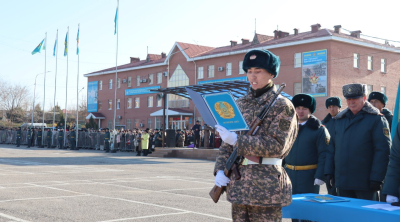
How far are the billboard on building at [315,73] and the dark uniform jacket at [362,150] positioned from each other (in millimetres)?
36835

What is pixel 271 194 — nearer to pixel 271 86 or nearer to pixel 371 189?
pixel 271 86

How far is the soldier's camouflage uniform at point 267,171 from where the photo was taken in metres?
3.59

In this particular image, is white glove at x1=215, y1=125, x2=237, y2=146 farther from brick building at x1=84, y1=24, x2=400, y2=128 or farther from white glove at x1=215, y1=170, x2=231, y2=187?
brick building at x1=84, y1=24, x2=400, y2=128

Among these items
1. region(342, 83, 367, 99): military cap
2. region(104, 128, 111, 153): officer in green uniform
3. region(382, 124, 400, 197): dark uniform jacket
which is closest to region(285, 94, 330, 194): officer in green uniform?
region(342, 83, 367, 99): military cap

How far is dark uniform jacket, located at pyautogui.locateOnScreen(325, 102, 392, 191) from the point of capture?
5352mm

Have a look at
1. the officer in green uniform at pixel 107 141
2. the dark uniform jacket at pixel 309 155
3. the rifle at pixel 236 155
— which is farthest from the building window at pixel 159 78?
the rifle at pixel 236 155

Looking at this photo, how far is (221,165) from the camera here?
152 inches

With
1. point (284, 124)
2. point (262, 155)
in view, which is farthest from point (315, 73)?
point (262, 155)

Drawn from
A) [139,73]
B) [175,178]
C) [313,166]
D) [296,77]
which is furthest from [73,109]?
[313,166]

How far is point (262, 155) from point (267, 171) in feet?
0.47

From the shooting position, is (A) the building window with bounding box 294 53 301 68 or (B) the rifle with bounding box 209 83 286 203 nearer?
(B) the rifle with bounding box 209 83 286 203

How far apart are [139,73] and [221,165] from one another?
59945mm

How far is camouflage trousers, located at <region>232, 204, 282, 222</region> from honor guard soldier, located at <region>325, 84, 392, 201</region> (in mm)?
2058

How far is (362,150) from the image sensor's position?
5520mm
